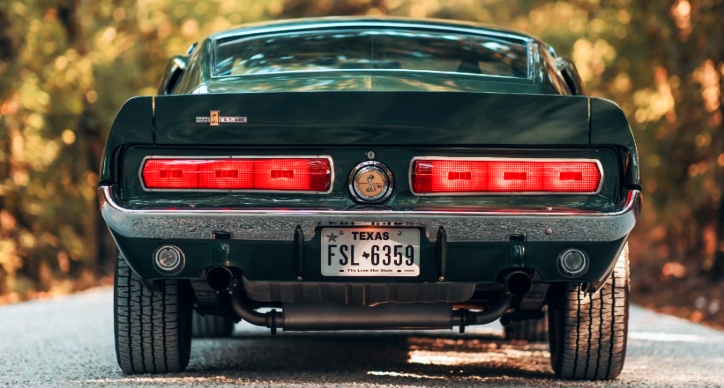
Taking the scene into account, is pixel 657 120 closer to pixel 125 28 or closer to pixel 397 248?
pixel 125 28

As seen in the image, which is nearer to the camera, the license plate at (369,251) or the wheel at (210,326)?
the license plate at (369,251)

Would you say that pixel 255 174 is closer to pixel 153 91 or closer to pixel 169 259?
pixel 169 259

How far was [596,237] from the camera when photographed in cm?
464

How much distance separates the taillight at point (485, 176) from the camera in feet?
15.2

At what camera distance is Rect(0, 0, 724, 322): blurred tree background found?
12797 mm

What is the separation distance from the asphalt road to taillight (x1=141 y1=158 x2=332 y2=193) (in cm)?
89

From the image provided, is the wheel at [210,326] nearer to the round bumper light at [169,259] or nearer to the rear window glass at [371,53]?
the rear window glass at [371,53]

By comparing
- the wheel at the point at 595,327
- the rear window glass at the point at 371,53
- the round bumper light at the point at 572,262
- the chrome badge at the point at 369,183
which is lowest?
the wheel at the point at 595,327

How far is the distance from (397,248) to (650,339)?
383 centimetres

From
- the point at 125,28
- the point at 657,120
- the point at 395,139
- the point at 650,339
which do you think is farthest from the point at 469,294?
the point at 125,28

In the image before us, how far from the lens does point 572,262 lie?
15.4 feet

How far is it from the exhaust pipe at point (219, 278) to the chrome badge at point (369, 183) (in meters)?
0.63

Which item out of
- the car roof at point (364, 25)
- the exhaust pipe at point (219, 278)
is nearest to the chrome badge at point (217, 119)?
the exhaust pipe at point (219, 278)

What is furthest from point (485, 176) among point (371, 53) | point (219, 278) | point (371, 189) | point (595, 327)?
point (371, 53)
